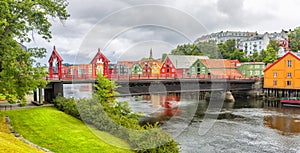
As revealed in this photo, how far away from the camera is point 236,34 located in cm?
18750

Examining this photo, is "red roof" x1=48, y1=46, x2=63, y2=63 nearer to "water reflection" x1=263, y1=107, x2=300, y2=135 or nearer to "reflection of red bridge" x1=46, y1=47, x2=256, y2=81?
"reflection of red bridge" x1=46, y1=47, x2=256, y2=81

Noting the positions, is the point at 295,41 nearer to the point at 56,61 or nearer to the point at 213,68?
the point at 213,68

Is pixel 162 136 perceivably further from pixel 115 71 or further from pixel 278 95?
pixel 278 95

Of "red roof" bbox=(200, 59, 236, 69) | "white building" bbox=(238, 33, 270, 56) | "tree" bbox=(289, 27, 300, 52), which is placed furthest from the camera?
"white building" bbox=(238, 33, 270, 56)

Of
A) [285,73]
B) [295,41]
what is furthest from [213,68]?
[295,41]

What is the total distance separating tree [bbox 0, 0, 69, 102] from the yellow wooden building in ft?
208

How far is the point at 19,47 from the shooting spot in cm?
2070

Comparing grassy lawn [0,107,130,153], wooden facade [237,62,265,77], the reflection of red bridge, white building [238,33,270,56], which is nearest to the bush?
grassy lawn [0,107,130,153]

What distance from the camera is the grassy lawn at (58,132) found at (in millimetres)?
17453

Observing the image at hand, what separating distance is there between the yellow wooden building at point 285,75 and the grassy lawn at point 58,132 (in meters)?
60.9

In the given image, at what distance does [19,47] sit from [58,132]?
7.66 meters

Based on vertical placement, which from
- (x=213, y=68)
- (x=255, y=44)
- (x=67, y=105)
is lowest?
(x=67, y=105)

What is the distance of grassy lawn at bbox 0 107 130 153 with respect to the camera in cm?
1745

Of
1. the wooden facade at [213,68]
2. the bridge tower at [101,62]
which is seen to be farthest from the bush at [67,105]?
the wooden facade at [213,68]
